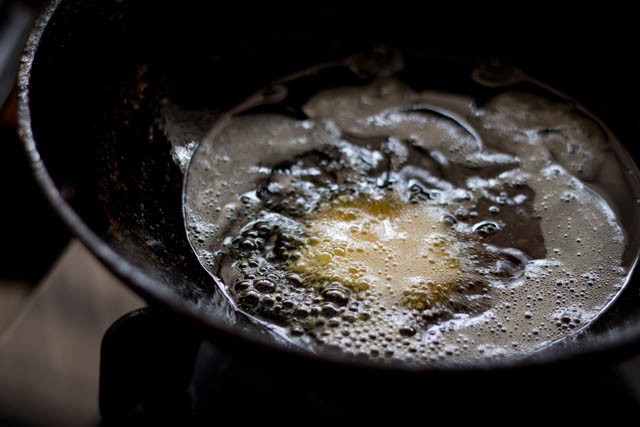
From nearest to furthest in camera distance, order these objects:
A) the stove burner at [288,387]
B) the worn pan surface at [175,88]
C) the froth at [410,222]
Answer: the stove burner at [288,387]
the worn pan surface at [175,88]
the froth at [410,222]

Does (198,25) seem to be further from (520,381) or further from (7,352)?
(520,381)

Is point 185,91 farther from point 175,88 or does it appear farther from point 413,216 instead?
point 413,216

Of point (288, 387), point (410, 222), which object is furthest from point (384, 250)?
point (288, 387)

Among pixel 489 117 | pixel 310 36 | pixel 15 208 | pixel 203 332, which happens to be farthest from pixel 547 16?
pixel 15 208

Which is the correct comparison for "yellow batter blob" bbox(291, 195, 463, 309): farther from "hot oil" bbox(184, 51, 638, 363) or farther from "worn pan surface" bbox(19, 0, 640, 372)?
"worn pan surface" bbox(19, 0, 640, 372)

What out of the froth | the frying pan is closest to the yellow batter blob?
the froth

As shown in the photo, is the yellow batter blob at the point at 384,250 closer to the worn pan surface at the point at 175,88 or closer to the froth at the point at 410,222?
the froth at the point at 410,222

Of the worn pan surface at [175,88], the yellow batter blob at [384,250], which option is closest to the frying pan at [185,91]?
the worn pan surface at [175,88]
